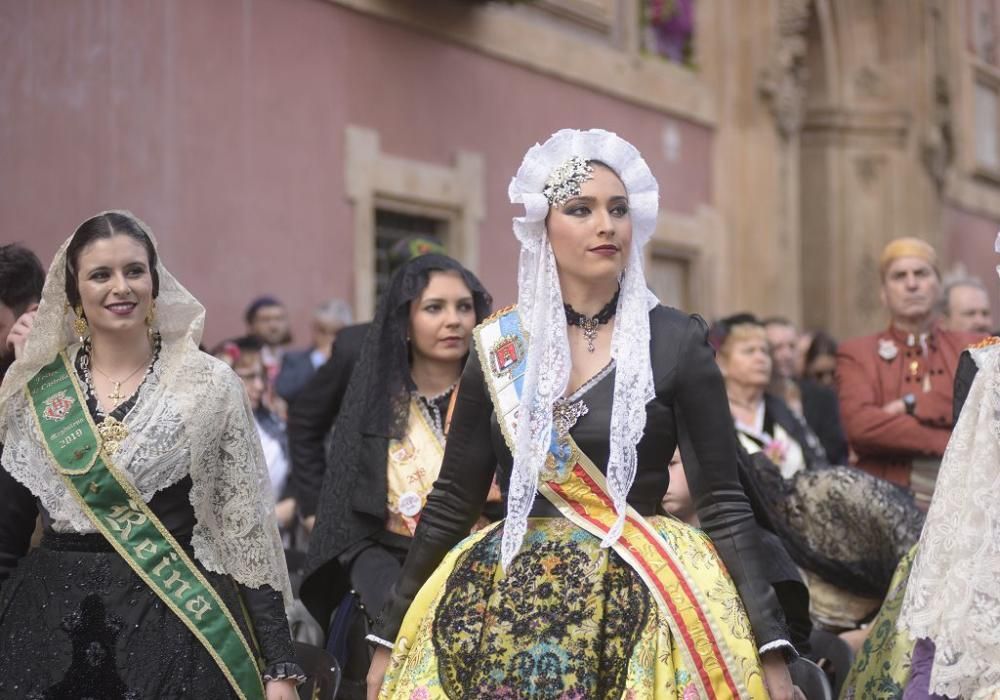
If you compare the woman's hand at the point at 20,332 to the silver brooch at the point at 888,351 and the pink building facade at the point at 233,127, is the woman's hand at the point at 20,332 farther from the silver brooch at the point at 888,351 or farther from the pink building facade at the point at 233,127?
the pink building facade at the point at 233,127

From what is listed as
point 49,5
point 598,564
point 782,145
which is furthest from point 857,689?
point 782,145

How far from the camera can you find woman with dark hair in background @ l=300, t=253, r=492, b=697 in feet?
17.5

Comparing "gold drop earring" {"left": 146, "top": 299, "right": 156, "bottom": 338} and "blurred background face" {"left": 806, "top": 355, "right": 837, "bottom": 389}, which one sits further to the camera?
"blurred background face" {"left": 806, "top": 355, "right": 837, "bottom": 389}

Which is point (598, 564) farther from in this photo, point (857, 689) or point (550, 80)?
point (550, 80)

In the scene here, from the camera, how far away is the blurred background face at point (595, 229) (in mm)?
3953

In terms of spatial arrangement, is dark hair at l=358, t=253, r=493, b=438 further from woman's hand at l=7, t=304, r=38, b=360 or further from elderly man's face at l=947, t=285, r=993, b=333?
elderly man's face at l=947, t=285, r=993, b=333

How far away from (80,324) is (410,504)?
130 cm

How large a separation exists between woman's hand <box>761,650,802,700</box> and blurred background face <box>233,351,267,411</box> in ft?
15.2

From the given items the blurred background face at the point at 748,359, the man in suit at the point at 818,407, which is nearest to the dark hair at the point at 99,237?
the blurred background face at the point at 748,359

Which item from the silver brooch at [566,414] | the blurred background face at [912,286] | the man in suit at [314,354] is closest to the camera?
the silver brooch at [566,414]

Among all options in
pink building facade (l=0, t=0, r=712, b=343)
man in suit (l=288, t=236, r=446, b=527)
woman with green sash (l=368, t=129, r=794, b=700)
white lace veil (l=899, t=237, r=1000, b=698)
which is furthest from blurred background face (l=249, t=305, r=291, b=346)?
white lace veil (l=899, t=237, r=1000, b=698)

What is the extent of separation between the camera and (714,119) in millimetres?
16734

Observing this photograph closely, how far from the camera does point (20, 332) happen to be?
4.76 m

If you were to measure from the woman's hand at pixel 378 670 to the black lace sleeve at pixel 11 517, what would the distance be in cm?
100
